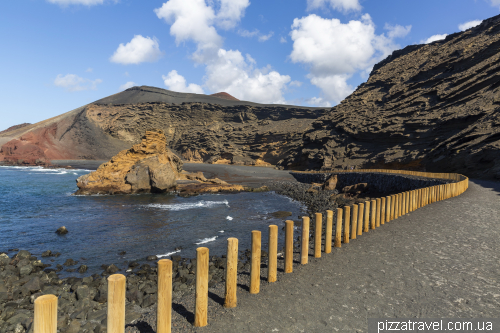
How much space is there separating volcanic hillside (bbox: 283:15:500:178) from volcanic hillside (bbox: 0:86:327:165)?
613 inches

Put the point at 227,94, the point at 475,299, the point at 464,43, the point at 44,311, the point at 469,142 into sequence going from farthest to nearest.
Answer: the point at 227,94 < the point at 464,43 < the point at 469,142 < the point at 475,299 < the point at 44,311

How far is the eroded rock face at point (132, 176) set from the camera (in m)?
25.7

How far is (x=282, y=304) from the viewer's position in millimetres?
4211

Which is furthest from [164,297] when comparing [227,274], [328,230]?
[328,230]

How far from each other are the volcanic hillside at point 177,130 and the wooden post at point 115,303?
202ft

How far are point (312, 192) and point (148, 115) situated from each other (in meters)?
68.9

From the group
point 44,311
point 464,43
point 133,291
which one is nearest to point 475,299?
point 44,311

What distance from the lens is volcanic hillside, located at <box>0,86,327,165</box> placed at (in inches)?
2717

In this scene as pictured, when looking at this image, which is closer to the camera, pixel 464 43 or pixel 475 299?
pixel 475 299

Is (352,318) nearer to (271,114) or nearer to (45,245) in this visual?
(45,245)

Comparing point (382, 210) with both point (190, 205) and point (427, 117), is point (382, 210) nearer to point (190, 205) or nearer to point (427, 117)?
point (190, 205)

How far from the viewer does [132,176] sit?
26.1 meters

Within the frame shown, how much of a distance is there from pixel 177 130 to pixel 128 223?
72.3 metres

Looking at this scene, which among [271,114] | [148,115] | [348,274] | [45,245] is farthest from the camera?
[148,115]
